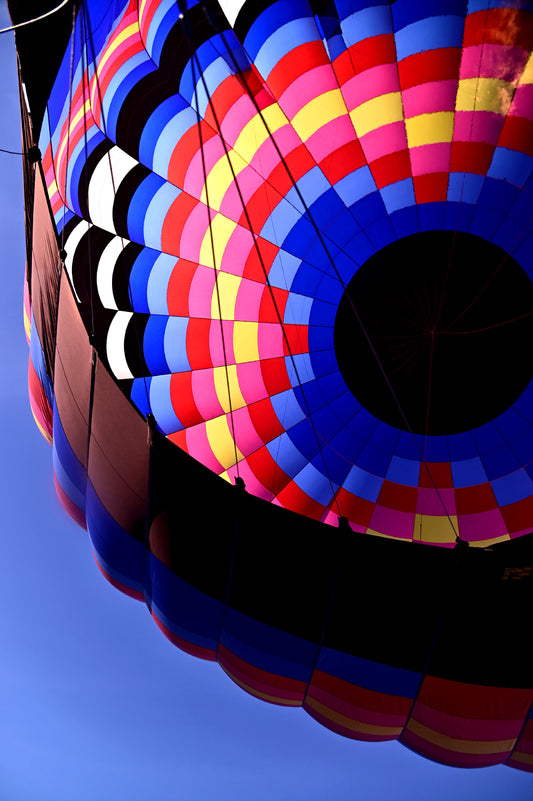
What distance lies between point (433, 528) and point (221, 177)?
2.67 m

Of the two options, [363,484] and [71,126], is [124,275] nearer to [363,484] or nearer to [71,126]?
[71,126]

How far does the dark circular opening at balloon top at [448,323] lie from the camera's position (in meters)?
3.86

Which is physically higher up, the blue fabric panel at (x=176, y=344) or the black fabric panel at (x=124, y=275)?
the black fabric panel at (x=124, y=275)

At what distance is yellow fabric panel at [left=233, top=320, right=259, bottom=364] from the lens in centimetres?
408

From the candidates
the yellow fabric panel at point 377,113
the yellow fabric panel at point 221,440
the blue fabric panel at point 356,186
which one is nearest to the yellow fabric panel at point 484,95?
the yellow fabric panel at point 377,113

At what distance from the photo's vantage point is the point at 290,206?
Answer: 12.8 feet

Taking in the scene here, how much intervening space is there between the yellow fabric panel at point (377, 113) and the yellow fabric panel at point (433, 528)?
2517 mm

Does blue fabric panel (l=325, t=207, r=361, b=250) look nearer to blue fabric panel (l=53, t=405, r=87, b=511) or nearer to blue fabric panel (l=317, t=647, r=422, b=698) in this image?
blue fabric panel (l=53, t=405, r=87, b=511)

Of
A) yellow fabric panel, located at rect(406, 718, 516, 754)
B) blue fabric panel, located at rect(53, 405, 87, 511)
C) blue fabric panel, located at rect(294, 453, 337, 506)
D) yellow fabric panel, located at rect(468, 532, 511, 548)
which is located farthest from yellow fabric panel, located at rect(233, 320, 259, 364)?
yellow fabric panel, located at rect(406, 718, 516, 754)

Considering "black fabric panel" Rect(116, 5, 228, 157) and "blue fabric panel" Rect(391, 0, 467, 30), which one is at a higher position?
"blue fabric panel" Rect(391, 0, 467, 30)

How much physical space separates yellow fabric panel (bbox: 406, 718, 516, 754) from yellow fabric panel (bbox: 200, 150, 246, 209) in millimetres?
3155

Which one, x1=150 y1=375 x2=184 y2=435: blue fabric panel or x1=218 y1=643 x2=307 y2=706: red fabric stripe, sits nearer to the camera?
x1=218 y1=643 x2=307 y2=706: red fabric stripe

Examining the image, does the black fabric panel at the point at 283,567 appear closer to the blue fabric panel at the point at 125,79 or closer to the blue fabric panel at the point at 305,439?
the blue fabric panel at the point at 305,439

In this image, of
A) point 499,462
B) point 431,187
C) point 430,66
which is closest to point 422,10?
point 430,66
